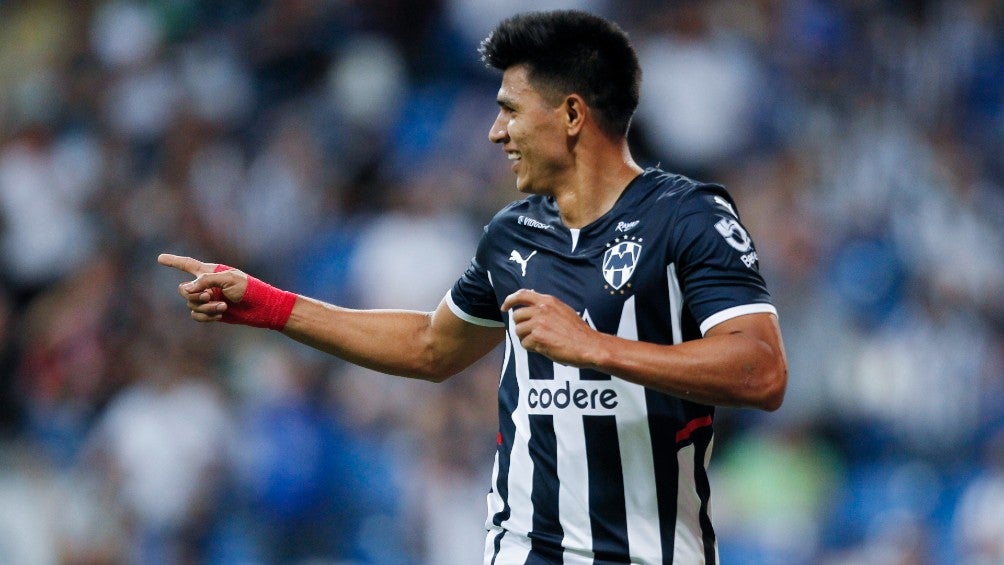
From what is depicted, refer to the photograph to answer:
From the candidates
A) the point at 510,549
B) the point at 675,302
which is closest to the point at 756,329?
the point at 675,302

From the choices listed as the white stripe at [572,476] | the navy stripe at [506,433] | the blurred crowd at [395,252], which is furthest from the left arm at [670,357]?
the blurred crowd at [395,252]

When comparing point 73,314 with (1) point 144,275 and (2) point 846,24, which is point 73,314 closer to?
(1) point 144,275

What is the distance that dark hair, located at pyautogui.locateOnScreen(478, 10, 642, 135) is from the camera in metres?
4.04

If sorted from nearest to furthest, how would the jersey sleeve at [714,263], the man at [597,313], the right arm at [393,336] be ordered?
1. the man at [597,313]
2. the jersey sleeve at [714,263]
3. the right arm at [393,336]

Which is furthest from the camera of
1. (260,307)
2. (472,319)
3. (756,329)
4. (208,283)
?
(472,319)

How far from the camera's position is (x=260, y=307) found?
169 inches

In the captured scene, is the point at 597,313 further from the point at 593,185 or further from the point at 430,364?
the point at 430,364

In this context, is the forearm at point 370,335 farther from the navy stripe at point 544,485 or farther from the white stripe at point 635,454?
the white stripe at point 635,454

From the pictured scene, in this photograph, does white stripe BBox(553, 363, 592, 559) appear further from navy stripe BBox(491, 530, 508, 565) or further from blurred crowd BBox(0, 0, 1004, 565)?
blurred crowd BBox(0, 0, 1004, 565)

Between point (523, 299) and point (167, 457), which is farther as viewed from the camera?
point (167, 457)

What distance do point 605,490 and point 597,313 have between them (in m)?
0.48

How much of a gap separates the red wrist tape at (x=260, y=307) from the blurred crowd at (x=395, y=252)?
350cm

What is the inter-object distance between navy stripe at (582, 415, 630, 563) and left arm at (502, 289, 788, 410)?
0.46 meters

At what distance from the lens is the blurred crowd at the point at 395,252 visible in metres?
8.04
